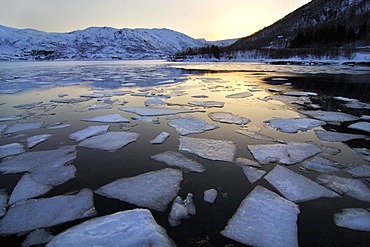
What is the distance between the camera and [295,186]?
2.37 meters

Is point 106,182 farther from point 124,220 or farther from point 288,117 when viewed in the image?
point 288,117

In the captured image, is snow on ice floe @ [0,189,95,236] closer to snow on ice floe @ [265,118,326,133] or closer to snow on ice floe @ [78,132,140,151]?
snow on ice floe @ [78,132,140,151]

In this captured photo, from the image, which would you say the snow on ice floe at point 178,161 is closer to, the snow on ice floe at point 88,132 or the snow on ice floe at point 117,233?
the snow on ice floe at point 117,233

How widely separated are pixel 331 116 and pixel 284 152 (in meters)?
2.59

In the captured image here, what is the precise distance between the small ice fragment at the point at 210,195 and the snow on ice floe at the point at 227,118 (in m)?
2.47

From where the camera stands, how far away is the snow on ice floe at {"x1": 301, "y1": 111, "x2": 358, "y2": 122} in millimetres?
4707

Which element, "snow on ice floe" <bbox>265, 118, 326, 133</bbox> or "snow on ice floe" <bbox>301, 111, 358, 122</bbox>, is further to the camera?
"snow on ice floe" <bbox>301, 111, 358, 122</bbox>

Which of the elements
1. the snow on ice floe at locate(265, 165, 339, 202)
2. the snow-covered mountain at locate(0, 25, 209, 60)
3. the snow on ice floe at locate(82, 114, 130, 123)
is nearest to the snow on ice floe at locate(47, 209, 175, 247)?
the snow on ice floe at locate(265, 165, 339, 202)

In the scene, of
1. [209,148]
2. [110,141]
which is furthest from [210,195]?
[110,141]

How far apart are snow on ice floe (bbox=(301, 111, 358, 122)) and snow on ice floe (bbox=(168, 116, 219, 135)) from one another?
2450 mm

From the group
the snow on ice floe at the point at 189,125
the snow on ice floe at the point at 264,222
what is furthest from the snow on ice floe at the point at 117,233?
the snow on ice floe at the point at 189,125

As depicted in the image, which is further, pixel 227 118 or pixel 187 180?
pixel 227 118

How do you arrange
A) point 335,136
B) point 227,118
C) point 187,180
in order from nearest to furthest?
point 187,180 < point 335,136 < point 227,118

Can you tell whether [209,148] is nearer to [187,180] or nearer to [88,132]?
[187,180]
